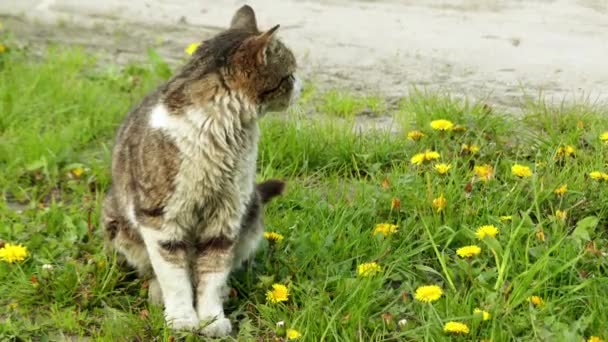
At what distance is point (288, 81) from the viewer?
3.50m

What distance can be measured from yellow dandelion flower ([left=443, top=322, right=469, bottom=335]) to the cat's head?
0.98m

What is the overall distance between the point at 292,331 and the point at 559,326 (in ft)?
2.74

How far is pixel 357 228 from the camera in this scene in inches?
149

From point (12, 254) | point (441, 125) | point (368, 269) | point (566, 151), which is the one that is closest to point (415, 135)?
point (441, 125)

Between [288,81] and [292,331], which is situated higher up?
[288,81]

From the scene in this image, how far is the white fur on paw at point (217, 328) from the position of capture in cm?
337

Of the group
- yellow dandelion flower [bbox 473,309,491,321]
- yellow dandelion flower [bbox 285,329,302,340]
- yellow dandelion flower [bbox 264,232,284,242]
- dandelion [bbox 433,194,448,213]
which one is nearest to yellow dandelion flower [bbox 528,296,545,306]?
yellow dandelion flower [bbox 473,309,491,321]

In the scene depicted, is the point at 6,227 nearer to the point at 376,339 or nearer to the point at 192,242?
the point at 192,242

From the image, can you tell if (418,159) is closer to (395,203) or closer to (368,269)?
(395,203)

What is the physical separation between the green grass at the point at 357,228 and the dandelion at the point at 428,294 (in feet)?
0.16

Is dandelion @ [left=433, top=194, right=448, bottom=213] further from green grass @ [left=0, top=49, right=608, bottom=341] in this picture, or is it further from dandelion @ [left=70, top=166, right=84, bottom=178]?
dandelion @ [left=70, top=166, right=84, bottom=178]

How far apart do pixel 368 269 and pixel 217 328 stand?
1.82 feet

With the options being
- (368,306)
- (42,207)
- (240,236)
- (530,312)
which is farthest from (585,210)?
(42,207)

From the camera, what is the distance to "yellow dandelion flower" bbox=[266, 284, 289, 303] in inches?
133
